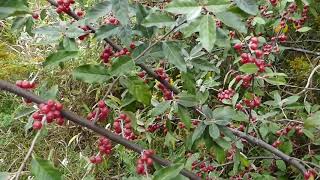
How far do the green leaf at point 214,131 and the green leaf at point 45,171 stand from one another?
0.49 meters

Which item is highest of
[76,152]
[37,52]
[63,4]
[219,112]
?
[63,4]

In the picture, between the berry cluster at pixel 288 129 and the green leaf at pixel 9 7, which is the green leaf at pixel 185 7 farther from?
the berry cluster at pixel 288 129

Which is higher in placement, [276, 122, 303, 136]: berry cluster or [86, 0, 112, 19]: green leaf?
[86, 0, 112, 19]: green leaf

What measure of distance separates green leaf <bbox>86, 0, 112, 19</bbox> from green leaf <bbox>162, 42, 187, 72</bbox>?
0.15 meters

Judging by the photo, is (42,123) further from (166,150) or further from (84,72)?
(166,150)

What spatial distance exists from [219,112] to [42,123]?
566mm

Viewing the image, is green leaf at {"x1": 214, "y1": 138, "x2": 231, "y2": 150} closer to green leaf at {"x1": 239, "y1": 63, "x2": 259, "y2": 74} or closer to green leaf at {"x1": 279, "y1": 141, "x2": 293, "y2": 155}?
green leaf at {"x1": 239, "y1": 63, "x2": 259, "y2": 74}

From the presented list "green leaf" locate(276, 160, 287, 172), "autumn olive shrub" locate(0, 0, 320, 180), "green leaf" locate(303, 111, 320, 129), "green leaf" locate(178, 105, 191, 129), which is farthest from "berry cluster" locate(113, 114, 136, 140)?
"green leaf" locate(276, 160, 287, 172)

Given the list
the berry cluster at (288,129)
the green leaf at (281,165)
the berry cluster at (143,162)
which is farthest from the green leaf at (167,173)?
the green leaf at (281,165)

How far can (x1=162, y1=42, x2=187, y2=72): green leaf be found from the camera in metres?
0.99

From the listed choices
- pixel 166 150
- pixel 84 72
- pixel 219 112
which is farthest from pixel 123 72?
pixel 166 150

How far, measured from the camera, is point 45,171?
2.73 feet

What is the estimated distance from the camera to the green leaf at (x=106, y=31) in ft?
3.36

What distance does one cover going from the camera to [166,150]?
8.07 ft
